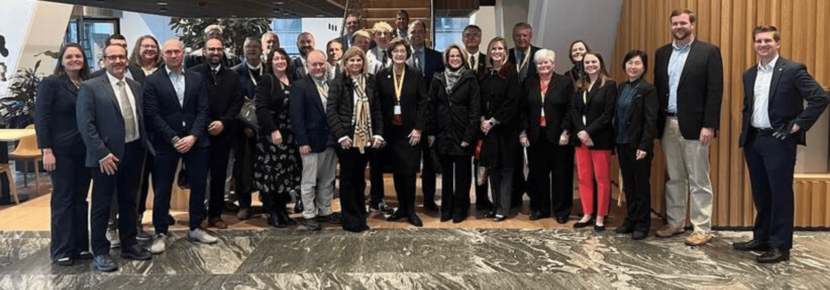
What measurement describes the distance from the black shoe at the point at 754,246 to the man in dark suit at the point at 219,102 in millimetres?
3884

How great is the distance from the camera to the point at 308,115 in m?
5.25

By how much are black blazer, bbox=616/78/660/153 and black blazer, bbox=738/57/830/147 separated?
2.68ft

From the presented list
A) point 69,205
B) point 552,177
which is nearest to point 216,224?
point 69,205

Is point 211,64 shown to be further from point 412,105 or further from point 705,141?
point 705,141

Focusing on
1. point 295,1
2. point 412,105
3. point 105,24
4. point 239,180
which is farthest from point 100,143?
point 105,24

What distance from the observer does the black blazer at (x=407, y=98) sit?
540 centimetres

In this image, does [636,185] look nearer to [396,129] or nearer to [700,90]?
[700,90]

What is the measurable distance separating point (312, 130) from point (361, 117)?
401 mm

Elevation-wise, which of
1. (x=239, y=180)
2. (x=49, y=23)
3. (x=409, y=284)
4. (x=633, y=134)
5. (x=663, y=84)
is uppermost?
(x=49, y=23)

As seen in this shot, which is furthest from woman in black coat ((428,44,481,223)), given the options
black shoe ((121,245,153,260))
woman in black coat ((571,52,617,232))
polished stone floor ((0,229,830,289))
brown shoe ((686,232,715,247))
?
black shoe ((121,245,153,260))

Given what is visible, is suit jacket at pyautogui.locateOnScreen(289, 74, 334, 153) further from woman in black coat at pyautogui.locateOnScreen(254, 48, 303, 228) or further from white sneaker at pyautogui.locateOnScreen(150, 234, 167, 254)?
white sneaker at pyautogui.locateOnScreen(150, 234, 167, 254)

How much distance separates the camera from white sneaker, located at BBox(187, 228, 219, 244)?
5.07m

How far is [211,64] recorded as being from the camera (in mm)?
5266

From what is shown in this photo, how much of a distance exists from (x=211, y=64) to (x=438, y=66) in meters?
2.09
